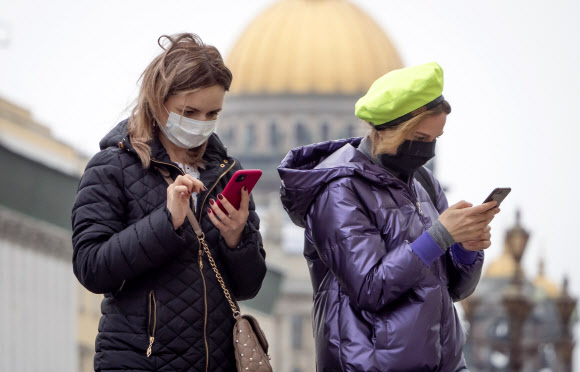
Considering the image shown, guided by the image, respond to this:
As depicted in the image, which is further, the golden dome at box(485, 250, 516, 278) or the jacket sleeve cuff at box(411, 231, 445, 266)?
the golden dome at box(485, 250, 516, 278)

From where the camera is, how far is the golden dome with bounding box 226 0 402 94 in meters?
83.9

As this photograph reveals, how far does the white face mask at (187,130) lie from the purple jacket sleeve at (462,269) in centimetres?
67

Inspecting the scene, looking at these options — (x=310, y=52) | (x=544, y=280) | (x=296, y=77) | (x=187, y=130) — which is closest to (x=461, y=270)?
(x=187, y=130)

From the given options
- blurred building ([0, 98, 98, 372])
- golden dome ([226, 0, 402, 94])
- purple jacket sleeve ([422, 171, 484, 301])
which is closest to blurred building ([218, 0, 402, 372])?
golden dome ([226, 0, 402, 94])

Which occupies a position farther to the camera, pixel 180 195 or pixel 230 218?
pixel 230 218

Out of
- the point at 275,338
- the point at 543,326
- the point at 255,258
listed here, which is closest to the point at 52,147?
the point at 543,326

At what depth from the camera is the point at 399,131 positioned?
3857 millimetres

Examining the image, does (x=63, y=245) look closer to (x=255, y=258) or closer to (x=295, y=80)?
(x=255, y=258)

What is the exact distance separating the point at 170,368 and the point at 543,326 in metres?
25.0

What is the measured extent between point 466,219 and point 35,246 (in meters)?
16.4

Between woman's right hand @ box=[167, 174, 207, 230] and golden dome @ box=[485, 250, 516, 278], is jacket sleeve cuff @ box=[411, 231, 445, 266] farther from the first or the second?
golden dome @ box=[485, 250, 516, 278]

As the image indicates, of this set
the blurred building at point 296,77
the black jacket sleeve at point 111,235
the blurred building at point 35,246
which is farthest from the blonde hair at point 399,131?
the blurred building at point 296,77

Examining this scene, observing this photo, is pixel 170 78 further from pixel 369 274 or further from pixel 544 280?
pixel 544 280

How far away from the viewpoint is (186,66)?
12.5 ft
